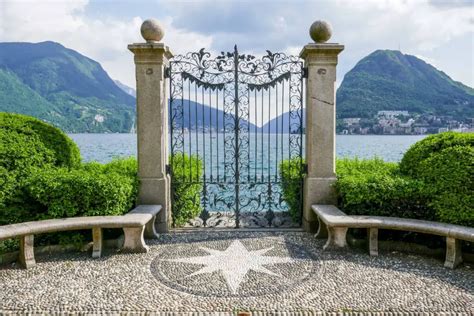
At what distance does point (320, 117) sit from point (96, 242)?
470 cm

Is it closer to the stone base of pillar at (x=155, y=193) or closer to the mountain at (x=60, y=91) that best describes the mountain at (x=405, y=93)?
the stone base of pillar at (x=155, y=193)

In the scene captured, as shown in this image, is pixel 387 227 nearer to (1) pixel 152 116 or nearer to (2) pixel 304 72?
(2) pixel 304 72

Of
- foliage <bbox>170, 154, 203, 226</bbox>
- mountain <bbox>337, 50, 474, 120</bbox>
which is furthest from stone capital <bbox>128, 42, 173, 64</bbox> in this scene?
mountain <bbox>337, 50, 474, 120</bbox>

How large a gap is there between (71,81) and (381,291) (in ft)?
562

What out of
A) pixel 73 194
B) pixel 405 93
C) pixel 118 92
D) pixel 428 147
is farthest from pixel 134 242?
pixel 118 92

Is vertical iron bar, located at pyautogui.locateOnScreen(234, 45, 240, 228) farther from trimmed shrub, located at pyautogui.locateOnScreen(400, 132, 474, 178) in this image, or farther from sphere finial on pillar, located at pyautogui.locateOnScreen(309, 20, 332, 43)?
trimmed shrub, located at pyautogui.locateOnScreen(400, 132, 474, 178)

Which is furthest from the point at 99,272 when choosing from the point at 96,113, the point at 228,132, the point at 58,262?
the point at 96,113

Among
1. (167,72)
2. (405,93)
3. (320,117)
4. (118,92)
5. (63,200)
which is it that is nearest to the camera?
(63,200)

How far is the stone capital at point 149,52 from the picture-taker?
21.9 ft

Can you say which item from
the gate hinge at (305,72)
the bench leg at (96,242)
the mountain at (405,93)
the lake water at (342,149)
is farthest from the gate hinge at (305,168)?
the mountain at (405,93)

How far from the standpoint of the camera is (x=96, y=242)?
5.79 meters

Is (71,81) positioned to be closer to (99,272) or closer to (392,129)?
(392,129)

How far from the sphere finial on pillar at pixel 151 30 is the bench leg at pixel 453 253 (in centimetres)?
615

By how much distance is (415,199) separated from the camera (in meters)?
6.12
